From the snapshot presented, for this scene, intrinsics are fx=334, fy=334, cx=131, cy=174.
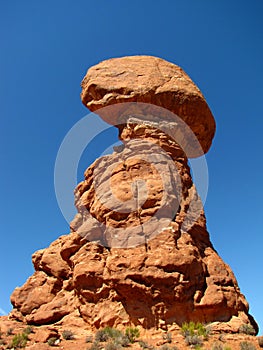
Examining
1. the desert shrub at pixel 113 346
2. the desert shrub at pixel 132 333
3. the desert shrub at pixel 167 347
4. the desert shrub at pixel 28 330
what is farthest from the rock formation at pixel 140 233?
the desert shrub at pixel 113 346

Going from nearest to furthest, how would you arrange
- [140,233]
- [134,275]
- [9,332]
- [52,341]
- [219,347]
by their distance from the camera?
[219,347] → [52,341] → [134,275] → [140,233] → [9,332]

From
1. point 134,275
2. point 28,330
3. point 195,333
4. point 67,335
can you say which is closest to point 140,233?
point 134,275

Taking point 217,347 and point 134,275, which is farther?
point 134,275

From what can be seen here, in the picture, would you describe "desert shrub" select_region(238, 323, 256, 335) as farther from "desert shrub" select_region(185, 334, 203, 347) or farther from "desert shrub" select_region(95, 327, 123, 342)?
"desert shrub" select_region(95, 327, 123, 342)

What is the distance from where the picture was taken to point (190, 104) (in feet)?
66.1

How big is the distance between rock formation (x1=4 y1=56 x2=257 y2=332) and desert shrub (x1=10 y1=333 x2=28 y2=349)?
1941 mm

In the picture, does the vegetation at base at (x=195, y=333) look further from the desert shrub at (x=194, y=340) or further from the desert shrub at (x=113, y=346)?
the desert shrub at (x=113, y=346)

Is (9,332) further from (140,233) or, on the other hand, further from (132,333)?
(140,233)

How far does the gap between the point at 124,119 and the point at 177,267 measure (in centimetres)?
953

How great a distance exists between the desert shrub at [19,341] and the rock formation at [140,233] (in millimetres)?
1941

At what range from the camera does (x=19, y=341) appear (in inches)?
566

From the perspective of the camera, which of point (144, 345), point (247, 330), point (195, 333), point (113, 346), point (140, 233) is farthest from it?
point (140, 233)

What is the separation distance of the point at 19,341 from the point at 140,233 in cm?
700

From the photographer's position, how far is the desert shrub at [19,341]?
14027 mm
